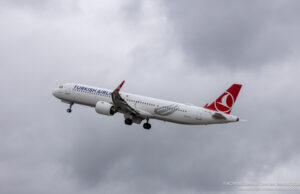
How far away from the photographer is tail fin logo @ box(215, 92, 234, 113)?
78.9m

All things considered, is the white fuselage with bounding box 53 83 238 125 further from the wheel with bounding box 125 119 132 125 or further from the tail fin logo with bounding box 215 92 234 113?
the wheel with bounding box 125 119 132 125

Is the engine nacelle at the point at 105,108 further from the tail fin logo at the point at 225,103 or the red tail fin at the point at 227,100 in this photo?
the tail fin logo at the point at 225,103

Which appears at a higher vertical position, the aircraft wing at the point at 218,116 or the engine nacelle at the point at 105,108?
the engine nacelle at the point at 105,108

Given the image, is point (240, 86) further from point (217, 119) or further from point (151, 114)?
point (151, 114)

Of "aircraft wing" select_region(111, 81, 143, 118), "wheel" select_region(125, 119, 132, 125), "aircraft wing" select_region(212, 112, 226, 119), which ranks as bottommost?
"aircraft wing" select_region(212, 112, 226, 119)

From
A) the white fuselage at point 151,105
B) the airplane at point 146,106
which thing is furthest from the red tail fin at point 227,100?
the white fuselage at point 151,105

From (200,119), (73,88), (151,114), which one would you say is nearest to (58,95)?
(73,88)

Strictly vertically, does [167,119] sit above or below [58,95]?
below

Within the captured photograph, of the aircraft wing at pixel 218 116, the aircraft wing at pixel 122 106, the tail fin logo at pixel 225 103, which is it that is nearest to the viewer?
the aircraft wing at pixel 218 116

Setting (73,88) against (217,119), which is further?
(73,88)

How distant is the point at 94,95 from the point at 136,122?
8.11 meters

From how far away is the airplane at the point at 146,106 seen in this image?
78.7 metres

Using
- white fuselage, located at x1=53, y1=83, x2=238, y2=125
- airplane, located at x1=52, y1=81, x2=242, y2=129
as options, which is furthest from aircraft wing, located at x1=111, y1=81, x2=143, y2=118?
white fuselage, located at x1=53, y1=83, x2=238, y2=125

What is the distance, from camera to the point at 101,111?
82.9 m
